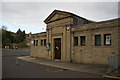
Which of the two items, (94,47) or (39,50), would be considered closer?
(94,47)

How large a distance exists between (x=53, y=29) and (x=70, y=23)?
4114mm

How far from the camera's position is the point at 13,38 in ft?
241

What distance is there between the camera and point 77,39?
16.8 m

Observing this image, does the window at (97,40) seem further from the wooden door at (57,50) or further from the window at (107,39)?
the wooden door at (57,50)

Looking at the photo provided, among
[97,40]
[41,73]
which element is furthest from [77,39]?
[41,73]

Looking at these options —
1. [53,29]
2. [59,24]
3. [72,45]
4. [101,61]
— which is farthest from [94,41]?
[53,29]

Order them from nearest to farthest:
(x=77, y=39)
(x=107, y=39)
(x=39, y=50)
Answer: (x=107, y=39) → (x=77, y=39) → (x=39, y=50)

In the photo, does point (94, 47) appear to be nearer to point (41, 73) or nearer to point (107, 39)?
point (107, 39)

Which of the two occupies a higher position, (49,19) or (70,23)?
(49,19)

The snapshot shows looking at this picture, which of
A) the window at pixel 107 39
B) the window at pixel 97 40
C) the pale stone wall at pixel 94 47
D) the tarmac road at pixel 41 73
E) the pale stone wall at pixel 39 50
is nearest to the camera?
the tarmac road at pixel 41 73

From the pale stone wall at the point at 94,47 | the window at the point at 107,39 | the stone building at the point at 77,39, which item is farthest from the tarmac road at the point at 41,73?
the window at the point at 107,39

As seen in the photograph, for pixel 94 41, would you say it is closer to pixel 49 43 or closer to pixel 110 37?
pixel 110 37

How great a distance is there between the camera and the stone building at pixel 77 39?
12.8 meters

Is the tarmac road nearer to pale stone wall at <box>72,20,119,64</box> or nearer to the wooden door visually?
pale stone wall at <box>72,20,119,64</box>
